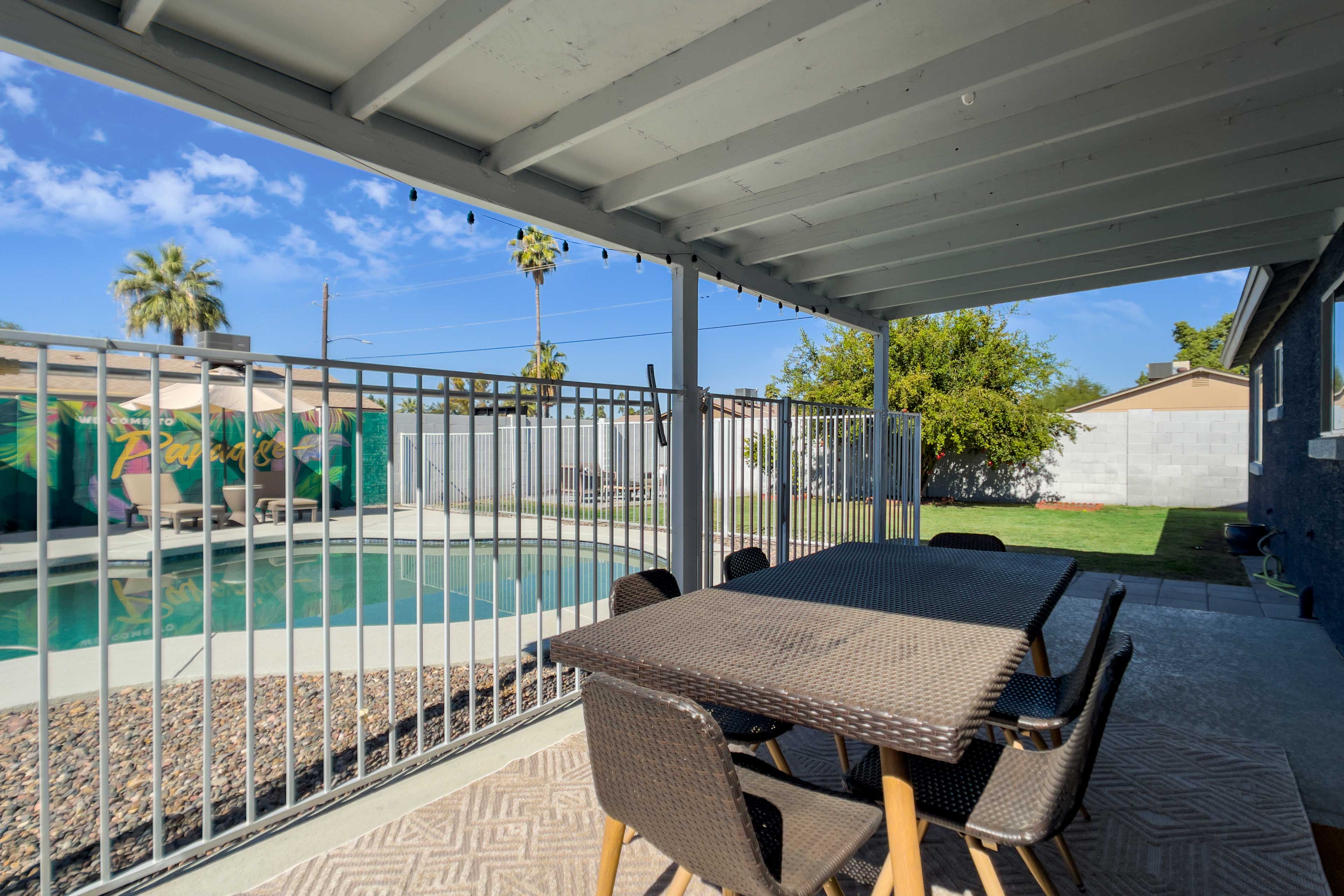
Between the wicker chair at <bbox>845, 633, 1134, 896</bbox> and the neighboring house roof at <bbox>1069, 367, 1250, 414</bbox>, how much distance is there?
18347 mm

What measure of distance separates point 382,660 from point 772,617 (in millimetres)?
3128

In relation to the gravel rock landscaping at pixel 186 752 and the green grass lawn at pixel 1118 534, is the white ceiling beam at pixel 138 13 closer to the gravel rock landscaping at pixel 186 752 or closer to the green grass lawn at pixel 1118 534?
the gravel rock landscaping at pixel 186 752

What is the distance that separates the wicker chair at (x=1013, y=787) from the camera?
1424 mm

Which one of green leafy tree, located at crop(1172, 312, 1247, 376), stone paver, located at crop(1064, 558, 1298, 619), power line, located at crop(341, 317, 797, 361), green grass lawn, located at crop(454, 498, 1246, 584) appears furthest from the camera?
green leafy tree, located at crop(1172, 312, 1247, 376)

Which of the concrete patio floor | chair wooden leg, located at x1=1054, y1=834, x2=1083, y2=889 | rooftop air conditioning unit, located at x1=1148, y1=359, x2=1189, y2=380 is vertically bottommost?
the concrete patio floor

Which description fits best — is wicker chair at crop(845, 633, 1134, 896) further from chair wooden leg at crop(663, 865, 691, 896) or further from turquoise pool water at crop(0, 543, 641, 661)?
turquoise pool water at crop(0, 543, 641, 661)

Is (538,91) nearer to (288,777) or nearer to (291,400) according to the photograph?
(291,400)

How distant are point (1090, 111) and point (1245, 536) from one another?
22.0ft

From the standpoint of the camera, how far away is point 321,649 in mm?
4656

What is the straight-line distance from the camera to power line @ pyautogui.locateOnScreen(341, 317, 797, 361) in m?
22.1

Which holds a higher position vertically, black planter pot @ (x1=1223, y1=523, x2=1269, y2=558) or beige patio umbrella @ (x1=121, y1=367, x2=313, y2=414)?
beige patio umbrella @ (x1=121, y1=367, x2=313, y2=414)

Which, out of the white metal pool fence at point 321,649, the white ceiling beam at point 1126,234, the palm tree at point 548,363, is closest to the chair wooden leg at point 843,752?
the white metal pool fence at point 321,649

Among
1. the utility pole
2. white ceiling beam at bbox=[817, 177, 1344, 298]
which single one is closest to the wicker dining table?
white ceiling beam at bbox=[817, 177, 1344, 298]

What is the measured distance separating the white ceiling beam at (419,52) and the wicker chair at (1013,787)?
7.65 feet
